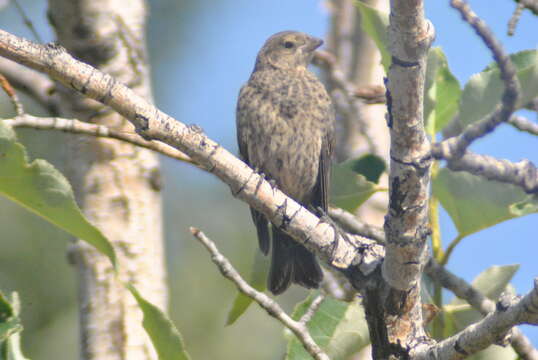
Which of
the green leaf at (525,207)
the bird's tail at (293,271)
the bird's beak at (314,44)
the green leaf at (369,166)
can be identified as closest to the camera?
the green leaf at (525,207)

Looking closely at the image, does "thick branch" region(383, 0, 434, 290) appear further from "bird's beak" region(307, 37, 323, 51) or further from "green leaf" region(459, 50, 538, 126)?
"bird's beak" region(307, 37, 323, 51)

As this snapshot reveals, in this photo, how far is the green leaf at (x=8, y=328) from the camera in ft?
6.67

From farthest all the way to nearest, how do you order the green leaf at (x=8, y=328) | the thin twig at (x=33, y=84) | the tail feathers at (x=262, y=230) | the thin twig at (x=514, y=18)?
the tail feathers at (x=262, y=230), the thin twig at (x=33, y=84), the green leaf at (x=8, y=328), the thin twig at (x=514, y=18)

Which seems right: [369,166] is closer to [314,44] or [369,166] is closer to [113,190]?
[113,190]

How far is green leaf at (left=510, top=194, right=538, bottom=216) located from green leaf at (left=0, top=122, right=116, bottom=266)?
1282 mm

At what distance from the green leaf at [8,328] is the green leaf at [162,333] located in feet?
1.00

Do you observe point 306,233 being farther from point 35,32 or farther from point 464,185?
point 35,32

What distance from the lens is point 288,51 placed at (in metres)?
4.68

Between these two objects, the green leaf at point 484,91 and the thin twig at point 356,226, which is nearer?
the green leaf at point 484,91

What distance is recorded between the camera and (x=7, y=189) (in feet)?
6.97

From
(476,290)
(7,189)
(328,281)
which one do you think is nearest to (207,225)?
(328,281)

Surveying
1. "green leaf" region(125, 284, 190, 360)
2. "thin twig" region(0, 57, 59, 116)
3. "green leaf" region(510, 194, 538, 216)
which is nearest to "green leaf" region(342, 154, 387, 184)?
"green leaf" region(510, 194, 538, 216)

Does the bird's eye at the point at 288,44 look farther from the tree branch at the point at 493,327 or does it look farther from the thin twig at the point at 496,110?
the thin twig at the point at 496,110

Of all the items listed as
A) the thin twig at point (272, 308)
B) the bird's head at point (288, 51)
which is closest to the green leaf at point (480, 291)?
the thin twig at point (272, 308)
